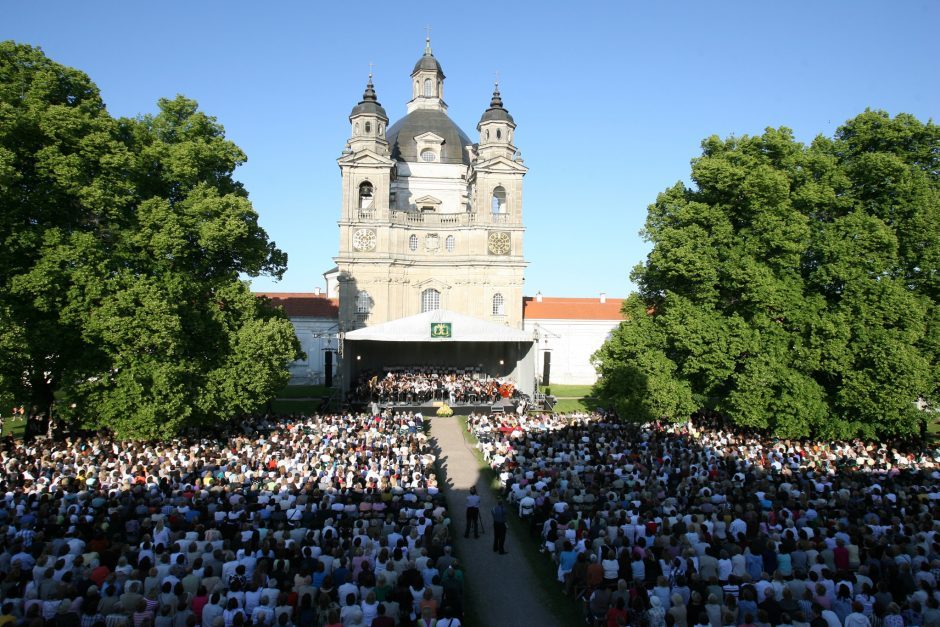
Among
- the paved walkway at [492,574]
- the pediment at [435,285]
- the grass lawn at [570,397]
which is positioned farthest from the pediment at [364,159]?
the paved walkway at [492,574]

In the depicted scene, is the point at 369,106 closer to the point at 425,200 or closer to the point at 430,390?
the point at 425,200

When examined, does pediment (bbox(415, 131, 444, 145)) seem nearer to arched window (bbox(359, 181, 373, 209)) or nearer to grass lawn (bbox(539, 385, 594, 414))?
arched window (bbox(359, 181, 373, 209))

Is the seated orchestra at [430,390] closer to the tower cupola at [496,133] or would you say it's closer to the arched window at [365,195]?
the arched window at [365,195]

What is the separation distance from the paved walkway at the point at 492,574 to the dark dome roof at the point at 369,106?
26.3 metres

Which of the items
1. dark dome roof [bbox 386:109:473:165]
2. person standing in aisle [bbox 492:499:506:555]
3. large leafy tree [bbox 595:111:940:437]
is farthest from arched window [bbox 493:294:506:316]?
person standing in aisle [bbox 492:499:506:555]

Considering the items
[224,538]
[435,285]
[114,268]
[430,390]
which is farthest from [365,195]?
[224,538]

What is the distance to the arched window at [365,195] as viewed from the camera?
122 feet

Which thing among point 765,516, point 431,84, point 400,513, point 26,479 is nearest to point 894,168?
point 765,516

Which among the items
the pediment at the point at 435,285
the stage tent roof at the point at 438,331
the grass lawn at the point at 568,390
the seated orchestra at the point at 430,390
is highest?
the pediment at the point at 435,285

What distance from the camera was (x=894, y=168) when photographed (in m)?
19.7

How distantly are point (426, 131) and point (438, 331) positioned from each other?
18710mm

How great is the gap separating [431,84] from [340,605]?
4350 centimetres

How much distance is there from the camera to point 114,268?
59.6 feet

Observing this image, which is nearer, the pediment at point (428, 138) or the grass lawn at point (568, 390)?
the grass lawn at point (568, 390)
